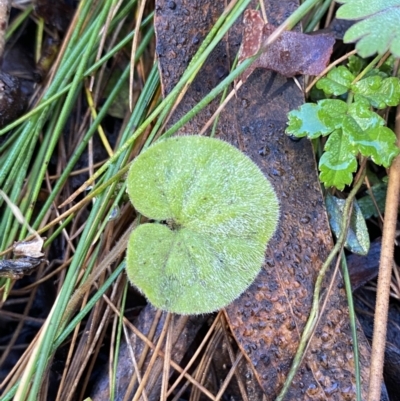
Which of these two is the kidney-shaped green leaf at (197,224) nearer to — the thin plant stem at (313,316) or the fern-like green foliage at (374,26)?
the thin plant stem at (313,316)

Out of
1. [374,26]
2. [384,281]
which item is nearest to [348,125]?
[374,26]

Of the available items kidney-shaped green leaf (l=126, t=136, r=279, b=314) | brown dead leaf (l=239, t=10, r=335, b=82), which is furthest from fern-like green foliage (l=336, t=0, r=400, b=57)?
kidney-shaped green leaf (l=126, t=136, r=279, b=314)

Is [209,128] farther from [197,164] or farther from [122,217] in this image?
[122,217]

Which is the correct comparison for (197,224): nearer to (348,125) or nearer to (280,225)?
(280,225)

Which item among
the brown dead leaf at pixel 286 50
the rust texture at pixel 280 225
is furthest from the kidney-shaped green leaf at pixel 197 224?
the brown dead leaf at pixel 286 50

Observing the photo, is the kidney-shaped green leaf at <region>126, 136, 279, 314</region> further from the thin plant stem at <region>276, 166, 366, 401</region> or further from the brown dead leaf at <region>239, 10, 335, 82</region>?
the brown dead leaf at <region>239, 10, 335, 82</region>
